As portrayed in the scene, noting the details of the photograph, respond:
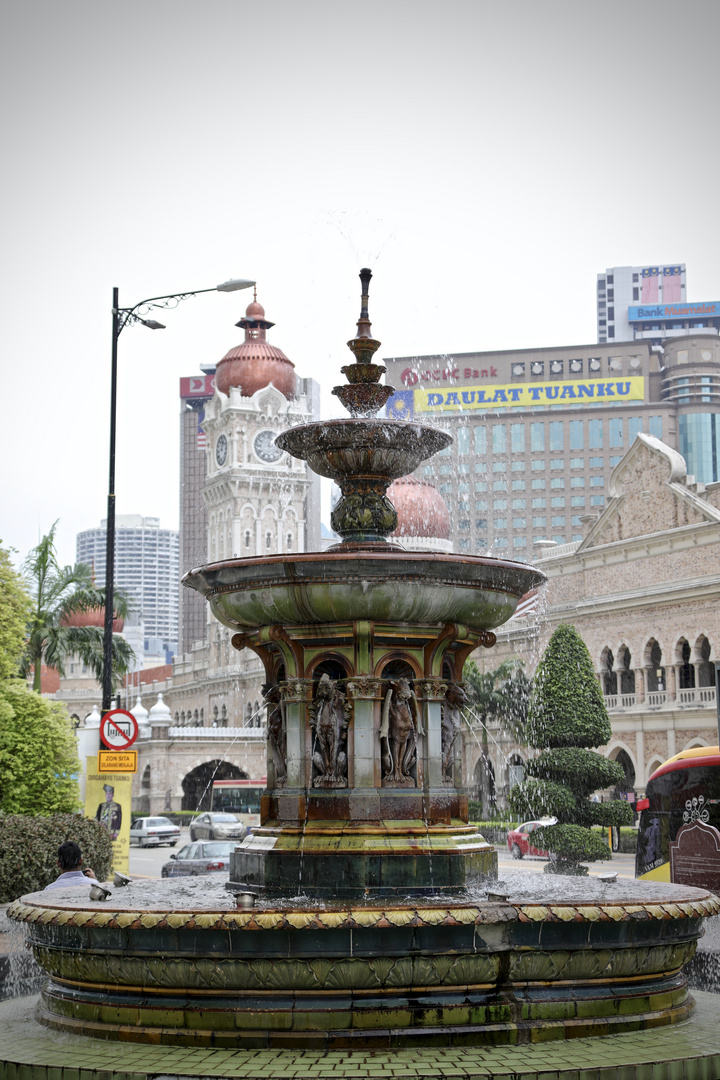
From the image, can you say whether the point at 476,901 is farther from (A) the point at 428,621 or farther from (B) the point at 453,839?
(A) the point at 428,621

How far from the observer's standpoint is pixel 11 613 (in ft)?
105

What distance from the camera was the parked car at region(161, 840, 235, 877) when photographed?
2841 cm

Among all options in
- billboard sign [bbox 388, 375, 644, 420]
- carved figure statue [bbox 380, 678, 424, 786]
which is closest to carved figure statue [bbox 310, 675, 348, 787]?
carved figure statue [bbox 380, 678, 424, 786]

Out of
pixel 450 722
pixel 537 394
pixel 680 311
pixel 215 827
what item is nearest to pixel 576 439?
pixel 537 394

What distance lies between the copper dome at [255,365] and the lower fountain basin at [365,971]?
92305 millimetres

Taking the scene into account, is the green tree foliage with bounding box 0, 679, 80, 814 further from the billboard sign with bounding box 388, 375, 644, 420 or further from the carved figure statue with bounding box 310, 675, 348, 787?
the billboard sign with bounding box 388, 375, 644, 420

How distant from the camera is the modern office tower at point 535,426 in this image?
111188mm

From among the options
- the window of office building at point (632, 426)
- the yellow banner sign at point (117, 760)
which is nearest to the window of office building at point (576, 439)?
the window of office building at point (632, 426)

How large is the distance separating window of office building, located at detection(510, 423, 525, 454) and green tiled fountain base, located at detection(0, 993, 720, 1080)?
105002 millimetres

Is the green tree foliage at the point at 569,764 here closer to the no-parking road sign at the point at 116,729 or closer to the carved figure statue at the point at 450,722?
the no-parking road sign at the point at 116,729

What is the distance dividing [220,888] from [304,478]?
293 feet

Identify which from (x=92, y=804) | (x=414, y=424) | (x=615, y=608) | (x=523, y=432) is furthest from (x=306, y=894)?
(x=523, y=432)

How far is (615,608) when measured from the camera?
150ft

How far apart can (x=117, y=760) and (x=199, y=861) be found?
970 cm
